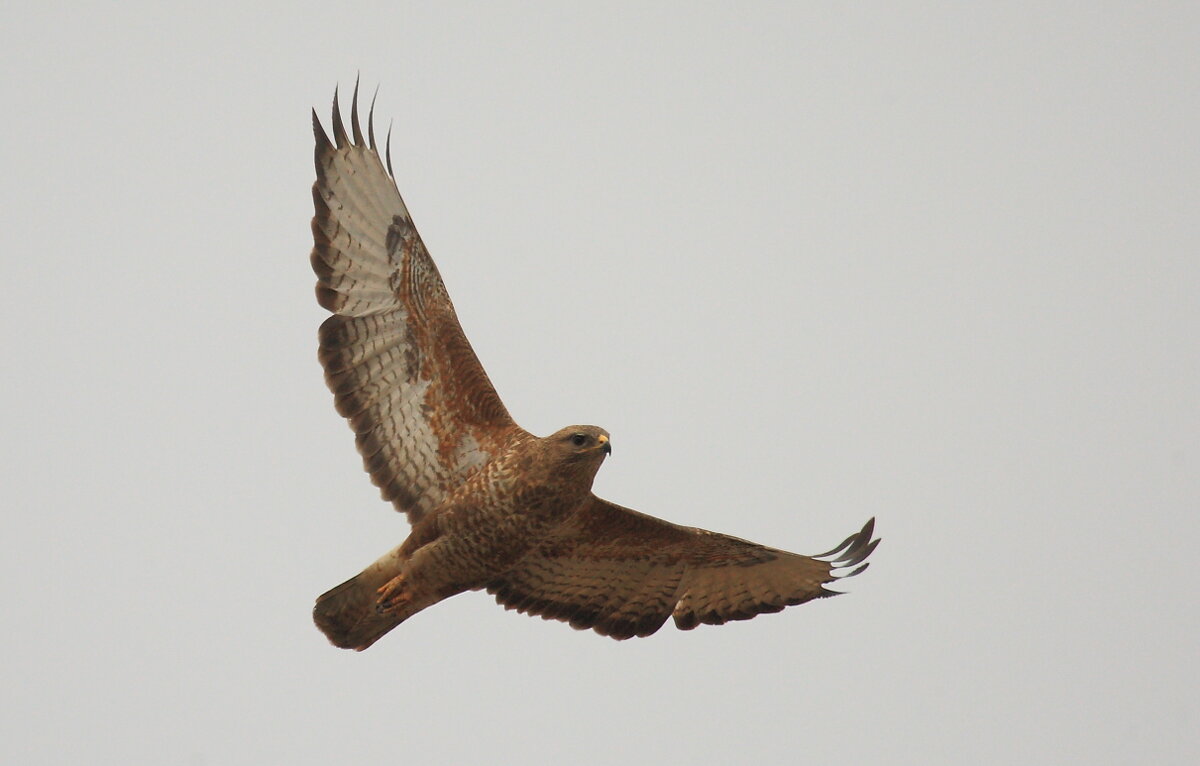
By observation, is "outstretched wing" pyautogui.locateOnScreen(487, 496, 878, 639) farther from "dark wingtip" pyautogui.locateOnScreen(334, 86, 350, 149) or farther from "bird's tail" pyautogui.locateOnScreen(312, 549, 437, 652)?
"dark wingtip" pyautogui.locateOnScreen(334, 86, 350, 149)

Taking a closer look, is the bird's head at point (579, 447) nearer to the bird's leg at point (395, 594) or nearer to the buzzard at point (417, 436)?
the buzzard at point (417, 436)

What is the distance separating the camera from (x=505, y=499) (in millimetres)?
10406

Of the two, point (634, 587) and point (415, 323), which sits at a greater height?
point (415, 323)

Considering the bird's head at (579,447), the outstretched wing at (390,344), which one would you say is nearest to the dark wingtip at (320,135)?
the outstretched wing at (390,344)

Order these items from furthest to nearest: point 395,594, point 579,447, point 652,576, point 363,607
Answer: point 652,576 < point 363,607 < point 395,594 < point 579,447

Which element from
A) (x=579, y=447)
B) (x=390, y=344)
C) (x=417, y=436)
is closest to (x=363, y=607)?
(x=417, y=436)

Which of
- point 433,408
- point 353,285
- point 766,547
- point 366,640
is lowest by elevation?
point 366,640

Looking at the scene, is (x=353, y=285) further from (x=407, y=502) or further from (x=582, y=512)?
(x=582, y=512)

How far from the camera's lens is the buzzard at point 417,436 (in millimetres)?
10648

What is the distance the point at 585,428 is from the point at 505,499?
80cm

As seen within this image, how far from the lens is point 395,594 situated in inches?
420

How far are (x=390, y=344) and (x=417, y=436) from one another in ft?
2.34

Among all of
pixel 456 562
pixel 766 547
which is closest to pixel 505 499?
pixel 456 562

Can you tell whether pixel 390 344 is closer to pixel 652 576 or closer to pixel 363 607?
pixel 363 607
